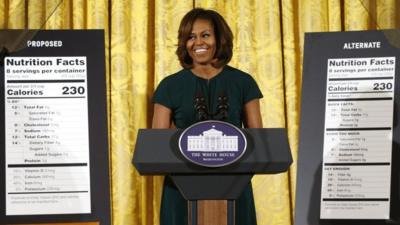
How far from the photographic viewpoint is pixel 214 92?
A: 7.72 ft

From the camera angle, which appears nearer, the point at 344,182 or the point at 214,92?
the point at 214,92

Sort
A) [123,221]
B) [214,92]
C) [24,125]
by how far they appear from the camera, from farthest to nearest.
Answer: [123,221] < [24,125] < [214,92]

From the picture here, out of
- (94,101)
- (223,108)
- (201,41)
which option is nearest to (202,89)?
(201,41)

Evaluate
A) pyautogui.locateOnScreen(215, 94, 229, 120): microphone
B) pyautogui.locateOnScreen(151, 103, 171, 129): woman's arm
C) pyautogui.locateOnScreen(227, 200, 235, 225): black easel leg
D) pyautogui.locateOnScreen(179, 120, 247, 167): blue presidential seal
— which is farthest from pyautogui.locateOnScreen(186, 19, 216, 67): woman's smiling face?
pyautogui.locateOnScreen(227, 200, 235, 225): black easel leg

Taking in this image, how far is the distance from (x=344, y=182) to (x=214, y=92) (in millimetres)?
681

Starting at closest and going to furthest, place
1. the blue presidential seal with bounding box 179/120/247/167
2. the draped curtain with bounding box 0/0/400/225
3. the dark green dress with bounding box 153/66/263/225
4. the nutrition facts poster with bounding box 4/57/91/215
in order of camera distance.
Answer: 1. the blue presidential seal with bounding box 179/120/247/167
2. the dark green dress with bounding box 153/66/263/225
3. the nutrition facts poster with bounding box 4/57/91/215
4. the draped curtain with bounding box 0/0/400/225

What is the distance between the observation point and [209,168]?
1695 mm

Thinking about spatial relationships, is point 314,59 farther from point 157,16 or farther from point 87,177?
point 87,177

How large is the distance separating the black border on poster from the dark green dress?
29cm

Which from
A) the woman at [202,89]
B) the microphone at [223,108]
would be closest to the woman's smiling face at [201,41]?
the woman at [202,89]

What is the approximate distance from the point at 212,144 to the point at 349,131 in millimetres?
1068

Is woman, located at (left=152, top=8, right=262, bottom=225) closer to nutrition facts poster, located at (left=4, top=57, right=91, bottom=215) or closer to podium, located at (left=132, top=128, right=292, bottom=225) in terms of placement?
nutrition facts poster, located at (left=4, top=57, right=91, bottom=215)

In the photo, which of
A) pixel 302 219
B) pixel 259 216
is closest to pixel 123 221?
pixel 259 216

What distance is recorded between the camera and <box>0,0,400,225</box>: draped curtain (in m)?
2.84
